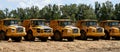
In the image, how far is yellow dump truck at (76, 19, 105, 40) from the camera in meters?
37.7

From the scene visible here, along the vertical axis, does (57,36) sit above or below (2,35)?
below

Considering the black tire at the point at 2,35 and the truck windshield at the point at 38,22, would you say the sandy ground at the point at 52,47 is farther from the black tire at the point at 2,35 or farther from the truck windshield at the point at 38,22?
the truck windshield at the point at 38,22

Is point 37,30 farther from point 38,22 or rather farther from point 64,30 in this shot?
point 64,30

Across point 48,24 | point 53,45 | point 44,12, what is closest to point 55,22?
point 48,24

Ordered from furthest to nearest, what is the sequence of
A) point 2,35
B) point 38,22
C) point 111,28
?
point 111,28 < point 38,22 < point 2,35

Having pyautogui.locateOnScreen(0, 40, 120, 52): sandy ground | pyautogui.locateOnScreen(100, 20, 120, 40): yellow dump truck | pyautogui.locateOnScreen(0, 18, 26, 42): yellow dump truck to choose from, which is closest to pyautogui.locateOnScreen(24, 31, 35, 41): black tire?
pyautogui.locateOnScreen(0, 18, 26, 42): yellow dump truck

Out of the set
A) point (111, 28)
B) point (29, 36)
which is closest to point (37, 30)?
point (29, 36)

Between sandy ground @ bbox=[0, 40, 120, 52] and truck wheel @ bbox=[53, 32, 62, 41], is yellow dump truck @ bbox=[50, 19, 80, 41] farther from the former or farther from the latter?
sandy ground @ bbox=[0, 40, 120, 52]

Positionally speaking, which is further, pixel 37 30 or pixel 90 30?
pixel 90 30

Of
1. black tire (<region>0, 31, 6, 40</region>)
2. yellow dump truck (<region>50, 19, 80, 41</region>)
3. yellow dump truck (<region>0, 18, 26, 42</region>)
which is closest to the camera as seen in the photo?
yellow dump truck (<region>0, 18, 26, 42</region>)

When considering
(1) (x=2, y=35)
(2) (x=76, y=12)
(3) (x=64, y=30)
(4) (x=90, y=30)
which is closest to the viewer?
(1) (x=2, y=35)

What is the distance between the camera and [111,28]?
131ft

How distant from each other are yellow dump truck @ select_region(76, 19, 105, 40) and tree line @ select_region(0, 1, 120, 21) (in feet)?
182

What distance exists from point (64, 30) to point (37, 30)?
275 centimetres
